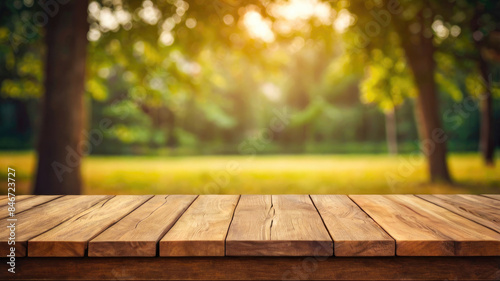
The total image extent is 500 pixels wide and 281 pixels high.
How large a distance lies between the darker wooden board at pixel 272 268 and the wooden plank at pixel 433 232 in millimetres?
60

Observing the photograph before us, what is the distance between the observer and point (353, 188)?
31.0ft

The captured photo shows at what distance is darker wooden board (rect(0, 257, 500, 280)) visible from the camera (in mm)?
1634

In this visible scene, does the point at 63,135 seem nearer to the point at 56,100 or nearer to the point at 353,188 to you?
the point at 56,100


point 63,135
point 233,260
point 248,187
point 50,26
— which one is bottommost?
point 248,187

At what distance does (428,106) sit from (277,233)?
367 inches

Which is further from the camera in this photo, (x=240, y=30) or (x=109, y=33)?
(x=109, y=33)

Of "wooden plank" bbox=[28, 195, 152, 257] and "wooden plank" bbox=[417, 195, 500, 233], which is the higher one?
"wooden plank" bbox=[417, 195, 500, 233]

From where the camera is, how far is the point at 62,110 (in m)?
6.54

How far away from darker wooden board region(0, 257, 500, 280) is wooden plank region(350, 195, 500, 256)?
60mm

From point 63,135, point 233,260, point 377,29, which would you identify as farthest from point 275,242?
point 377,29

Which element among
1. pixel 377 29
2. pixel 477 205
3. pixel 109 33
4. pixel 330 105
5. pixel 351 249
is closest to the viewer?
pixel 351 249

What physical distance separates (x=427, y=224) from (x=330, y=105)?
36.7 metres

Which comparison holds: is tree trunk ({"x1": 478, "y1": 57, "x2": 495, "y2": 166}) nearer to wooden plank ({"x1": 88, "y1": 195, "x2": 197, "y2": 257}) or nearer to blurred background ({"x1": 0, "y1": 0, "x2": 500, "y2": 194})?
blurred background ({"x1": 0, "y1": 0, "x2": 500, "y2": 194})

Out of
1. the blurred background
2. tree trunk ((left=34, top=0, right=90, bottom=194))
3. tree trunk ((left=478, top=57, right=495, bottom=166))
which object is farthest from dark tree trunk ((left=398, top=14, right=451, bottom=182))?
tree trunk ((left=34, top=0, right=90, bottom=194))
